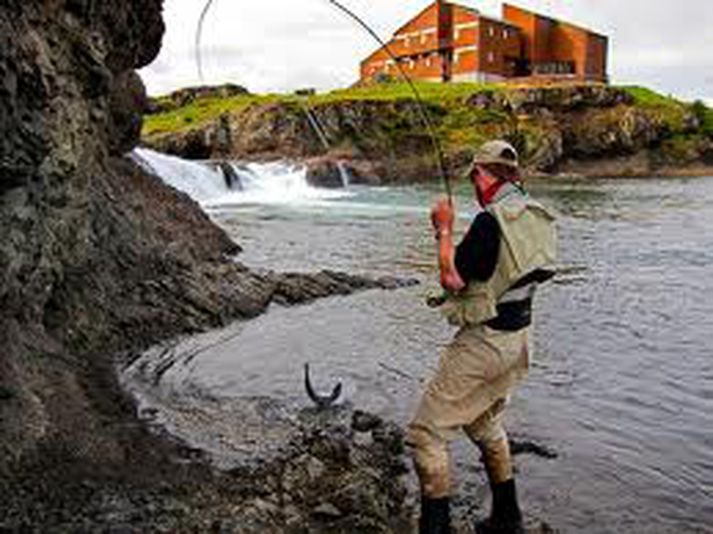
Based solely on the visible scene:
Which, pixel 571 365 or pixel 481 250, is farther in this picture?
pixel 571 365

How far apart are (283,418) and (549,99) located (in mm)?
67411

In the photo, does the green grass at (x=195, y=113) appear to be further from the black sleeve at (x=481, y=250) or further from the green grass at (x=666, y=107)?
the black sleeve at (x=481, y=250)

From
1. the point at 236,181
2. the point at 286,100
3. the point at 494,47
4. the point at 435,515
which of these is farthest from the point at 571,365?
the point at 494,47

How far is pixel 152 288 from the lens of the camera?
11.4 m

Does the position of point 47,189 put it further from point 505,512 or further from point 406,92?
point 406,92

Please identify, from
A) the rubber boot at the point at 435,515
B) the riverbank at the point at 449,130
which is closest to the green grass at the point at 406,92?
the riverbank at the point at 449,130

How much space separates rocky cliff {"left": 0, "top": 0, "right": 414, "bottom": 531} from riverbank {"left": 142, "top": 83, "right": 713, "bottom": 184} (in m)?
44.9

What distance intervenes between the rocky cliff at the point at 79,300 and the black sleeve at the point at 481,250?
194cm

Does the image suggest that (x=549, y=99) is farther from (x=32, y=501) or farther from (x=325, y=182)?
(x=32, y=501)

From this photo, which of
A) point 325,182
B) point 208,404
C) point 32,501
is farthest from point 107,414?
point 325,182

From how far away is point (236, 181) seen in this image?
44.4 meters

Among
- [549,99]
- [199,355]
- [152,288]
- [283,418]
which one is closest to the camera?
[283,418]

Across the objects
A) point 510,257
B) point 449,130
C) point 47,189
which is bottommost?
point 510,257

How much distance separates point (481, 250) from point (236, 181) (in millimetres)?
39490
